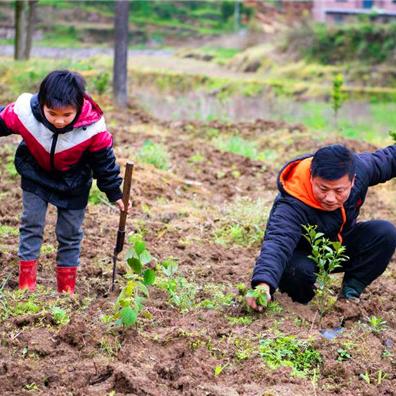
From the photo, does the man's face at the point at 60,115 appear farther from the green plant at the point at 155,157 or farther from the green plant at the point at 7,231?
the green plant at the point at 155,157

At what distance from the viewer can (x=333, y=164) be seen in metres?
4.39

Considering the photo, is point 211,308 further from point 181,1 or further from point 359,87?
point 181,1

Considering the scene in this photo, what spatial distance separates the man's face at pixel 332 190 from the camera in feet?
14.5

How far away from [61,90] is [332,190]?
1546 mm

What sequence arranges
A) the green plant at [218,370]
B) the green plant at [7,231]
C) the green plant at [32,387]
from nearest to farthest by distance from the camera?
the green plant at [32,387]
the green plant at [218,370]
the green plant at [7,231]

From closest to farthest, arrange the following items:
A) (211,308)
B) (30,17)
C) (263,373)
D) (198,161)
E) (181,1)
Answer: (263,373)
(211,308)
(198,161)
(30,17)
(181,1)

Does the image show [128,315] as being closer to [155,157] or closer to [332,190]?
[332,190]

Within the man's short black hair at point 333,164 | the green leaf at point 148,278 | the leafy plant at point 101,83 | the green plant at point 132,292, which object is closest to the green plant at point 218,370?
the green plant at point 132,292

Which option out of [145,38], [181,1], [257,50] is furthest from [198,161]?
[181,1]

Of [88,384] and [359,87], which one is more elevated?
[88,384]

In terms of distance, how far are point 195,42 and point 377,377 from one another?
42805 mm

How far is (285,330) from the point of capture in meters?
4.28

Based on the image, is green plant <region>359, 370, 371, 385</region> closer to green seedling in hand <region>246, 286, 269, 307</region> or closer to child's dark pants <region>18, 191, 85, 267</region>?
green seedling in hand <region>246, 286, 269, 307</region>

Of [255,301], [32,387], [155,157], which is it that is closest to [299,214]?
[255,301]
